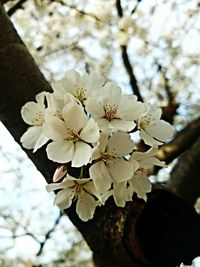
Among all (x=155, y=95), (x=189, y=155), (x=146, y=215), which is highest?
(x=146, y=215)

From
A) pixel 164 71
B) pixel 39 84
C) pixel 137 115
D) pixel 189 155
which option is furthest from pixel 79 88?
pixel 164 71

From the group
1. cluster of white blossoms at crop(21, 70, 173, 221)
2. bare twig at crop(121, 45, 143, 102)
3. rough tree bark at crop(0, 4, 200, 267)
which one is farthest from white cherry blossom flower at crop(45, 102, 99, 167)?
bare twig at crop(121, 45, 143, 102)

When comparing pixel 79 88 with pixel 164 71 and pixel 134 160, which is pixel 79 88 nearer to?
pixel 134 160

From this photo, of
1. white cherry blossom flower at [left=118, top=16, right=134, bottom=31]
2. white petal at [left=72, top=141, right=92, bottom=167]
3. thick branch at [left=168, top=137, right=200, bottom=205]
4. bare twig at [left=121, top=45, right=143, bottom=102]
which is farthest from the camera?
white cherry blossom flower at [left=118, top=16, right=134, bottom=31]

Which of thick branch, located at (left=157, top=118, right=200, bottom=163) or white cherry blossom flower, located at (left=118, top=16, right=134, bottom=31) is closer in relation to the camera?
thick branch, located at (left=157, top=118, right=200, bottom=163)

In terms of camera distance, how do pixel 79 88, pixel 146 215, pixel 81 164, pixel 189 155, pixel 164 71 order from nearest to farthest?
pixel 81 164
pixel 79 88
pixel 146 215
pixel 189 155
pixel 164 71

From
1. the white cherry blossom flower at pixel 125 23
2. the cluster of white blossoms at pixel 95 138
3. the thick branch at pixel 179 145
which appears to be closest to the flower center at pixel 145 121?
the cluster of white blossoms at pixel 95 138

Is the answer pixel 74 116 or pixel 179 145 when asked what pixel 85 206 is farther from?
pixel 179 145

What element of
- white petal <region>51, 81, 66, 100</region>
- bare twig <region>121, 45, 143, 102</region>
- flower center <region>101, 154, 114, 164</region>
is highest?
white petal <region>51, 81, 66, 100</region>

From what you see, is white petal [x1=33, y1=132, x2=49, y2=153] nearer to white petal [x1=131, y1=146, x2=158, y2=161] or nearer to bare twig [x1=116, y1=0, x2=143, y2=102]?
white petal [x1=131, y1=146, x2=158, y2=161]
